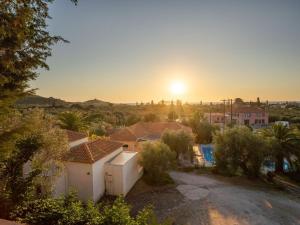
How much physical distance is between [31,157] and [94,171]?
14.1ft

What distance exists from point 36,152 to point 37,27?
24.4 feet

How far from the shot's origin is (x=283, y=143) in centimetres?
2453

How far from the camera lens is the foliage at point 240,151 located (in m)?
22.2

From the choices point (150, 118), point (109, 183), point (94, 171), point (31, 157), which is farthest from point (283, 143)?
point (150, 118)

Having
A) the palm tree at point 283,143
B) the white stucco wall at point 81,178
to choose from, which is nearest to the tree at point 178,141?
the palm tree at point 283,143

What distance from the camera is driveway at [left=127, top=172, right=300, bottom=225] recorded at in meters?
14.1

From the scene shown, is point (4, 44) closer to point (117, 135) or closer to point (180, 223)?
point (180, 223)

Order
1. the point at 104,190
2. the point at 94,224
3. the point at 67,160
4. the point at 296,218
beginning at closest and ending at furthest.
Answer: the point at 94,224
the point at 296,218
the point at 67,160
the point at 104,190

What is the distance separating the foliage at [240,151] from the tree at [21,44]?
60.4ft

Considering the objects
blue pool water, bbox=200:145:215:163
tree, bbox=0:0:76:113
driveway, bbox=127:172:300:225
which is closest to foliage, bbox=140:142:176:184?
driveway, bbox=127:172:300:225

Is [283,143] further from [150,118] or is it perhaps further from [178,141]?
[150,118]

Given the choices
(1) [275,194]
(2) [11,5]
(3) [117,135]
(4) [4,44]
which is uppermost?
(2) [11,5]

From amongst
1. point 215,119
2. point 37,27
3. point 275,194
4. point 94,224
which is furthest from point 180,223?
point 215,119

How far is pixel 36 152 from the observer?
13.7m
